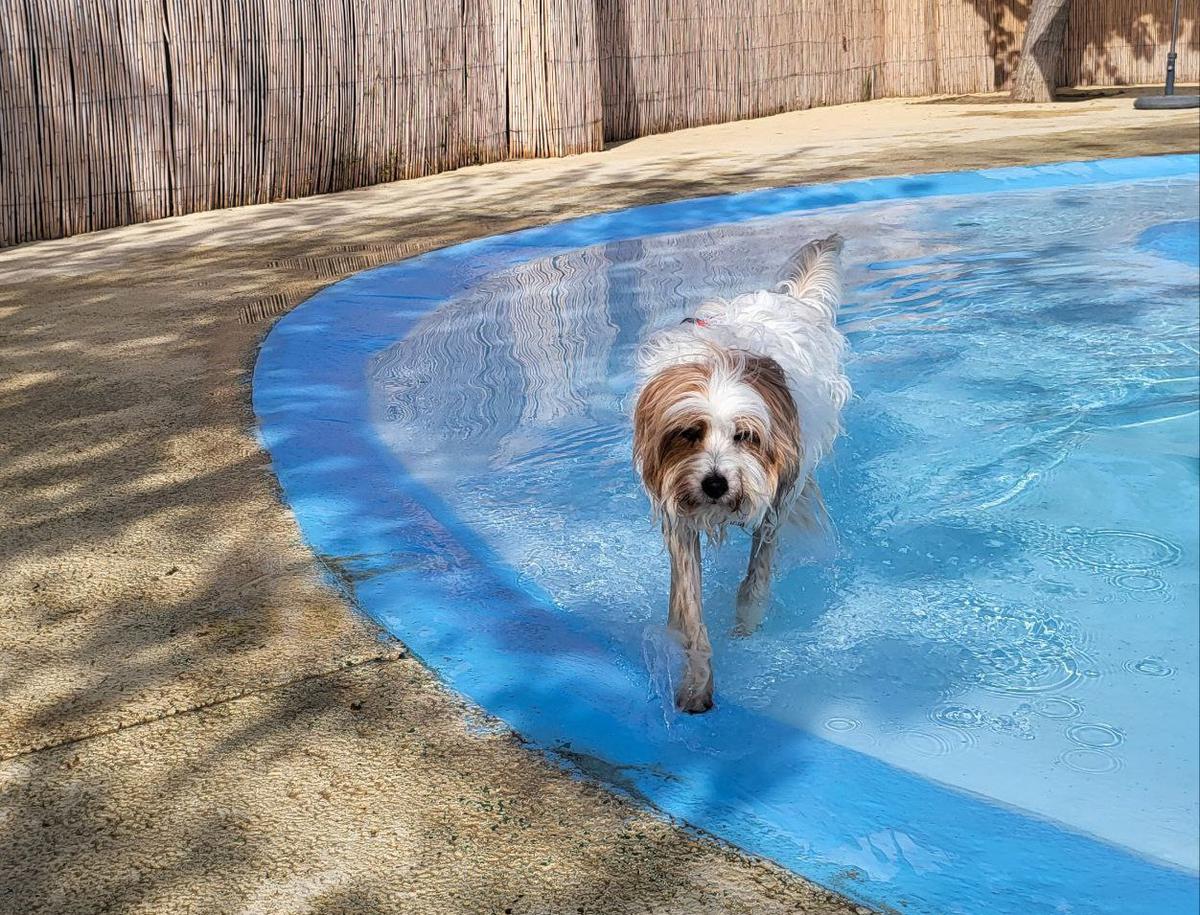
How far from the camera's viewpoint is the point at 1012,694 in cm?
343

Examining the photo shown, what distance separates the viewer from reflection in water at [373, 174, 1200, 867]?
322 centimetres

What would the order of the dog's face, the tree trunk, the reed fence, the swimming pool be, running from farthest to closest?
1. the tree trunk
2. the reed fence
3. the dog's face
4. the swimming pool

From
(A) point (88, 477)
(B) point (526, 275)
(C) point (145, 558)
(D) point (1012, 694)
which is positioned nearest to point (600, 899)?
(D) point (1012, 694)

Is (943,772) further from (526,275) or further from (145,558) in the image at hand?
(526,275)

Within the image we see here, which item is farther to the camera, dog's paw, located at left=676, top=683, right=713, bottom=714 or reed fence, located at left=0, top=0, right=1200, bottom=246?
reed fence, located at left=0, top=0, right=1200, bottom=246

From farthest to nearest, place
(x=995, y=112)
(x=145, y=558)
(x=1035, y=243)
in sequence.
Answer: (x=995, y=112) < (x=1035, y=243) < (x=145, y=558)

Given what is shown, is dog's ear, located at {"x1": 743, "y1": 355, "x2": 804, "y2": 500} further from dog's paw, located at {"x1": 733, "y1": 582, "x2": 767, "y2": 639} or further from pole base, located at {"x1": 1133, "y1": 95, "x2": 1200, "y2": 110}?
pole base, located at {"x1": 1133, "y1": 95, "x2": 1200, "y2": 110}

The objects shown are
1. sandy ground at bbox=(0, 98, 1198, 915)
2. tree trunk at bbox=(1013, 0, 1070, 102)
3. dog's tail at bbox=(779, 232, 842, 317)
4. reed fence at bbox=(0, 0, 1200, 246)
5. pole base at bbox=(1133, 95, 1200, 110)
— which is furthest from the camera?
tree trunk at bbox=(1013, 0, 1070, 102)

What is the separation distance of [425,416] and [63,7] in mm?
5606

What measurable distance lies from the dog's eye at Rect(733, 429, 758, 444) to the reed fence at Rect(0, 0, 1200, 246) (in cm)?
778

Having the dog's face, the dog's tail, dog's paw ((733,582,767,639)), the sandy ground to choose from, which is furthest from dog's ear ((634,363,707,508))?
the dog's tail

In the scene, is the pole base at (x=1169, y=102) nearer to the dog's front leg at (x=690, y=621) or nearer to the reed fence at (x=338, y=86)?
the reed fence at (x=338, y=86)

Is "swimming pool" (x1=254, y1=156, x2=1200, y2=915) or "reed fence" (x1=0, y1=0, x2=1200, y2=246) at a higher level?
"reed fence" (x1=0, y1=0, x2=1200, y2=246)

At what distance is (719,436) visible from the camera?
293 centimetres
